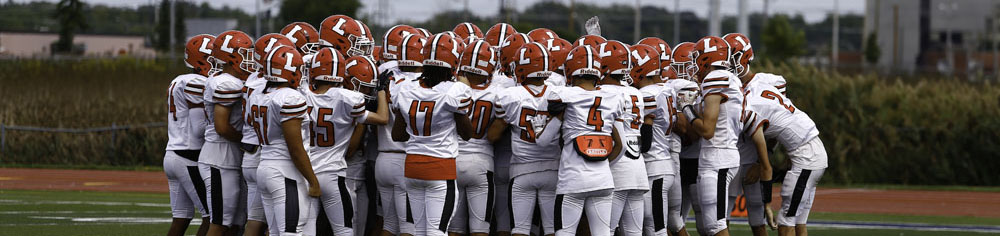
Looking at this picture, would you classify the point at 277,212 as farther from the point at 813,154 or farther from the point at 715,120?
the point at 813,154

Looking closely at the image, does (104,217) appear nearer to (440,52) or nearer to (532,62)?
(440,52)

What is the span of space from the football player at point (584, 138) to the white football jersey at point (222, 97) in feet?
7.35

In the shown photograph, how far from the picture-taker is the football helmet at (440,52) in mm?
7832

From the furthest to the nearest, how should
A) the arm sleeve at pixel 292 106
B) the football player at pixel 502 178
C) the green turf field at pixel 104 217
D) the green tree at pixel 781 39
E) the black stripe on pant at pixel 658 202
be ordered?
the green tree at pixel 781 39 < the green turf field at pixel 104 217 < the black stripe on pant at pixel 658 202 < the football player at pixel 502 178 < the arm sleeve at pixel 292 106

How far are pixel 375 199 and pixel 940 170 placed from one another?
572 inches

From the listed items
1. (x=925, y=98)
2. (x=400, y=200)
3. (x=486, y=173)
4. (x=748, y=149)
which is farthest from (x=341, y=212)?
(x=925, y=98)

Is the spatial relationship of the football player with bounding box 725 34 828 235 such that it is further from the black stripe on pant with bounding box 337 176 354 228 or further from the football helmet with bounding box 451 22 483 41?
the black stripe on pant with bounding box 337 176 354 228

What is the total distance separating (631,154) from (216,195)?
3019 millimetres

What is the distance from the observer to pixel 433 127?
25.7ft

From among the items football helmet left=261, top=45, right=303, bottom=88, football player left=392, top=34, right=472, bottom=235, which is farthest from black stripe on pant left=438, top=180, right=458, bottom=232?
football helmet left=261, top=45, right=303, bottom=88

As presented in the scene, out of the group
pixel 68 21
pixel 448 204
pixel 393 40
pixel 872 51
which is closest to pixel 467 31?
pixel 393 40

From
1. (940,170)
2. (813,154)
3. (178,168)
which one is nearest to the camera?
(178,168)

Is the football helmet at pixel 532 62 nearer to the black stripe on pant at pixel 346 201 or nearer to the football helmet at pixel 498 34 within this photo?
the black stripe on pant at pixel 346 201

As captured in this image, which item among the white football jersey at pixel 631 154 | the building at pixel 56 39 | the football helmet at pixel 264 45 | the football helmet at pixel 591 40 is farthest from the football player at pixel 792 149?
the building at pixel 56 39
